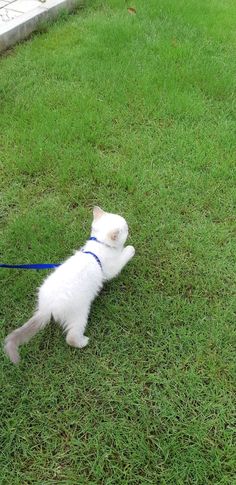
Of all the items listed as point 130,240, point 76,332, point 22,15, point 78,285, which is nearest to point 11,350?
point 76,332

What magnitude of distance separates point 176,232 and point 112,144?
3.72 feet

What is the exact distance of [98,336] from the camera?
2.46 meters

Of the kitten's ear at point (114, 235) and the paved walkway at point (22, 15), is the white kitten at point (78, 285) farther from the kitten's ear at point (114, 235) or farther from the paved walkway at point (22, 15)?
the paved walkway at point (22, 15)

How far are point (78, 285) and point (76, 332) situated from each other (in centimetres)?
25

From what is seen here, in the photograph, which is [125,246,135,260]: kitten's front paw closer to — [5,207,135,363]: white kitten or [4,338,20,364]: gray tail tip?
[5,207,135,363]: white kitten

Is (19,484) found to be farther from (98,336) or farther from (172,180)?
(172,180)

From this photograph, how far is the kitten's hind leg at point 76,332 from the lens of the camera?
91.0 inches

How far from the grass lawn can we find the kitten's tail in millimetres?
220

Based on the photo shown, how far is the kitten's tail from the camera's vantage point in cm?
211

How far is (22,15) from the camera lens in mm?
5215

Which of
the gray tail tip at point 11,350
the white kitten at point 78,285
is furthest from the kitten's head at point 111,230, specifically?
the gray tail tip at point 11,350

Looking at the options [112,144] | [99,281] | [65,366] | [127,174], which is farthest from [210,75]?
Answer: [65,366]

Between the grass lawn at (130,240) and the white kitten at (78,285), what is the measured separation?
0.62ft

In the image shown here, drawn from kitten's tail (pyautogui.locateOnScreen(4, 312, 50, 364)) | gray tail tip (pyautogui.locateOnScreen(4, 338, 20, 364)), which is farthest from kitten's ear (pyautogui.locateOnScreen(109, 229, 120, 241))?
gray tail tip (pyautogui.locateOnScreen(4, 338, 20, 364))
